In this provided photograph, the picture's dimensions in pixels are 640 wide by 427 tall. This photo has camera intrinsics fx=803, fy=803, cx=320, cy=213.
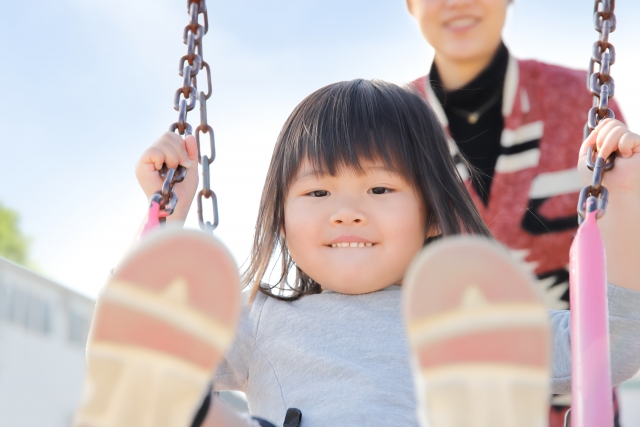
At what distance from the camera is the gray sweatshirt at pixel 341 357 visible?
1082 millimetres

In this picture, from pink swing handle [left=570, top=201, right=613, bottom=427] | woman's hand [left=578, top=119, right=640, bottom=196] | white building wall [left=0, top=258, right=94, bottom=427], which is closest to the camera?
pink swing handle [left=570, top=201, right=613, bottom=427]

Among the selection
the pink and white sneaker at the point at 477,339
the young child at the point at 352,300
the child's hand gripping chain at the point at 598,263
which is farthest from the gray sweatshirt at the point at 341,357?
the pink and white sneaker at the point at 477,339

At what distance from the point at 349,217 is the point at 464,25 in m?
0.83

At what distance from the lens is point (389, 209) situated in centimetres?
119

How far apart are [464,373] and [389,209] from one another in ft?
1.57

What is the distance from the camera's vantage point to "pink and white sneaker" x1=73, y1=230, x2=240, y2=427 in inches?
29.1

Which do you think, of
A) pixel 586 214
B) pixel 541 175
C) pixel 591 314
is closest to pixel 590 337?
pixel 591 314

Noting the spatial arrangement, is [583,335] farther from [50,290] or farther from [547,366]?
[50,290]

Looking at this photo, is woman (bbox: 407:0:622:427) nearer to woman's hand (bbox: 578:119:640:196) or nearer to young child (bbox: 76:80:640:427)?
young child (bbox: 76:80:640:427)

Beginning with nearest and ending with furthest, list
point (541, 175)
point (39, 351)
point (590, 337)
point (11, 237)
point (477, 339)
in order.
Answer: point (477, 339) → point (590, 337) → point (541, 175) → point (39, 351) → point (11, 237)

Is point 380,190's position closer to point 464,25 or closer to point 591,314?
point 591,314

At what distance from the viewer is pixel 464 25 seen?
180 centimetres

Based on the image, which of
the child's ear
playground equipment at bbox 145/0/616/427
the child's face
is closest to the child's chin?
the child's face

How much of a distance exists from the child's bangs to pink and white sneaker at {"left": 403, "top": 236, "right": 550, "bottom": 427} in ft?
1.53
